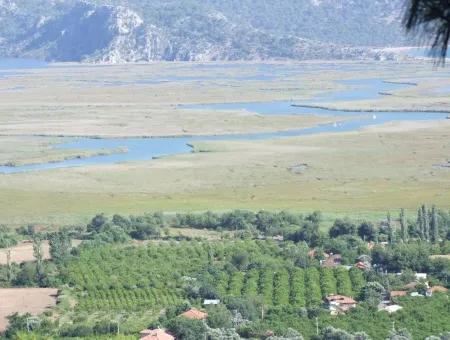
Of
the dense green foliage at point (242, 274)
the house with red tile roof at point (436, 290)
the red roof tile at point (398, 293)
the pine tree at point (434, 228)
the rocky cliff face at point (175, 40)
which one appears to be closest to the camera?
the dense green foliage at point (242, 274)

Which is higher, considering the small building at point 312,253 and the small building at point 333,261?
the small building at point 333,261

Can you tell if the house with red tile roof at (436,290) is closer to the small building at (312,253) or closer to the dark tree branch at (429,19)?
the small building at (312,253)

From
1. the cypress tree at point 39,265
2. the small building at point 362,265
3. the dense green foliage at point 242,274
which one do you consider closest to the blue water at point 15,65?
the dense green foliage at point 242,274

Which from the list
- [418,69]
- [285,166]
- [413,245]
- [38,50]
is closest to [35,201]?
[285,166]

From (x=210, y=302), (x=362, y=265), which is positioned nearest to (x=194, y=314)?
(x=210, y=302)

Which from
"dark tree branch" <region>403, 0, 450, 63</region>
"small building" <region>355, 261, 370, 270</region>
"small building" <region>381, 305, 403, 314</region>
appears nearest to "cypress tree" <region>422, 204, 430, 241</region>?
"small building" <region>355, 261, 370, 270</region>

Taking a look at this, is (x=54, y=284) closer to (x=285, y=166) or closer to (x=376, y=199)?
(x=376, y=199)

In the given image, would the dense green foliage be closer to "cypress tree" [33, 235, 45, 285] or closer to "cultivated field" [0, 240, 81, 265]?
"cypress tree" [33, 235, 45, 285]
